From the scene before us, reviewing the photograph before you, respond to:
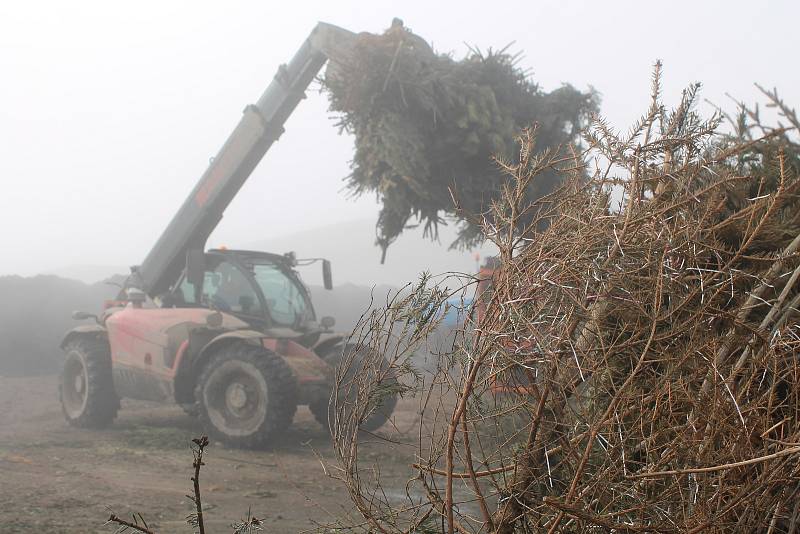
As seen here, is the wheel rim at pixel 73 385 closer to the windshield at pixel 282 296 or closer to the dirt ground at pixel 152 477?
the dirt ground at pixel 152 477

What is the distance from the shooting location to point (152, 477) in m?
6.90

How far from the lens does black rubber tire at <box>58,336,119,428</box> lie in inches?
369

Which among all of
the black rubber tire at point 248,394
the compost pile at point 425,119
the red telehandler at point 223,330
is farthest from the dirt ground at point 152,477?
the compost pile at point 425,119

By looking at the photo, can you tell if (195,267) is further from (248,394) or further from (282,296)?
(248,394)

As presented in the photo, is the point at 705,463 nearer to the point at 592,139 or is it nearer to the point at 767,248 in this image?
the point at 592,139

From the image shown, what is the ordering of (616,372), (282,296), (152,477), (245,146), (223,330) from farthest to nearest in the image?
1. (245,146)
2. (282,296)
3. (223,330)
4. (152,477)
5. (616,372)

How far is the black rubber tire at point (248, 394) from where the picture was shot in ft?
25.9

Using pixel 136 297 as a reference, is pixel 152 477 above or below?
below

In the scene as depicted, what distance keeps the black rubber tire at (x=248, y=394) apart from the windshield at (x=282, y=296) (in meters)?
1.00

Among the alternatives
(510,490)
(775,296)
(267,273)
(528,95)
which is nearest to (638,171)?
(775,296)

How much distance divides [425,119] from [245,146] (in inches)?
88.0

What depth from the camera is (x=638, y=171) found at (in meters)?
2.71

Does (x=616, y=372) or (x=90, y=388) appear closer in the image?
(x=616, y=372)

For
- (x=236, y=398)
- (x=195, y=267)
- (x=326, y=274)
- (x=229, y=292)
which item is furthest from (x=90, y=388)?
(x=326, y=274)
